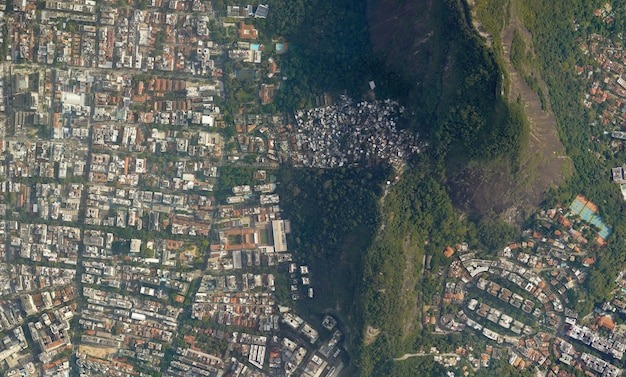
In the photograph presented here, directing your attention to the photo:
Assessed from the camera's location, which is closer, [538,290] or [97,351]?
[538,290]

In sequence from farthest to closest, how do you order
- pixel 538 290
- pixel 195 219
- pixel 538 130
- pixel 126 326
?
pixel 195 219 < pixel 126 326 < pixel 538 290 < pixel 538 130

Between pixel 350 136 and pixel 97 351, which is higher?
pixel 350 136

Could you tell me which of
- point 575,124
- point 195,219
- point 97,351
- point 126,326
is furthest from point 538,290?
point 97,351

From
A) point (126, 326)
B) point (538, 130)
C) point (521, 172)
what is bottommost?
point (126, 326)

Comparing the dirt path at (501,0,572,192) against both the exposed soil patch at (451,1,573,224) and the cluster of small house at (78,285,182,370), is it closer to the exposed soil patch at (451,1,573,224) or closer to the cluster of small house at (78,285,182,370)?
the exposed soil patch at (451,1,573,224)

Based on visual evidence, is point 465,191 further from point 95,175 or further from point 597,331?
point 95,175

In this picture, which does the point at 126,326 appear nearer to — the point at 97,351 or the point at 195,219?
the point at 97,351

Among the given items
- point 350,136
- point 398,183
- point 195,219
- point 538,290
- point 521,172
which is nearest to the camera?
point 521,172

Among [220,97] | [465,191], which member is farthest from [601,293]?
[220,97]
